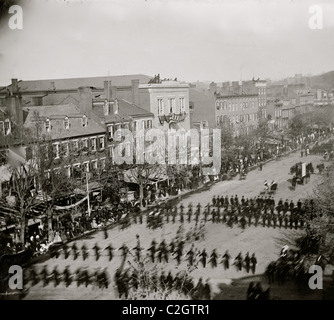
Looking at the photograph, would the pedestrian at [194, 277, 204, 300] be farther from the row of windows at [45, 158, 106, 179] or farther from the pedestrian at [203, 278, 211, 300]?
the row of windows at [45, 158, 106, 179]

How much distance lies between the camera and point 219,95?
60.0 metres

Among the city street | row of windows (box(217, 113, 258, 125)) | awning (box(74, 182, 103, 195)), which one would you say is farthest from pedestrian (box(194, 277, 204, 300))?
row of windows (box(217, 113, 258, 125))

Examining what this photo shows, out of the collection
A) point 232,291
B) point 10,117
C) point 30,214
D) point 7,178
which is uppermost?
point 10,117

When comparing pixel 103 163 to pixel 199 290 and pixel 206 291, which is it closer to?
pixel 199 290

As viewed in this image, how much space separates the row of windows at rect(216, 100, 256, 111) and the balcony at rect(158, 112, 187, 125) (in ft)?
47.2

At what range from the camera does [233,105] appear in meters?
63.0

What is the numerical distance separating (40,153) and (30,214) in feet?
11.5

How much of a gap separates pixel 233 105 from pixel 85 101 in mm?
29870

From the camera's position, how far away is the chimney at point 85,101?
37178 mm

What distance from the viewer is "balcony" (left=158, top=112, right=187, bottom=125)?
44469 mm

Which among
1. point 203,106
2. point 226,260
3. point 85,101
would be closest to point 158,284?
point 226,260

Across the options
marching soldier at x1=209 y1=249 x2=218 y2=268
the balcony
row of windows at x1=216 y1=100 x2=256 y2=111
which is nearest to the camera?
marching soldier at x1=209 y1=249 x2=218 y2=268

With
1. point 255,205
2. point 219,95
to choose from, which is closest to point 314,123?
point 219,95
